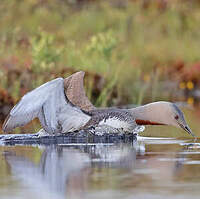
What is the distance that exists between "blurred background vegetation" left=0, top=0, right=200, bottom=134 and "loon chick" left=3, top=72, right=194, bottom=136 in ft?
13.7

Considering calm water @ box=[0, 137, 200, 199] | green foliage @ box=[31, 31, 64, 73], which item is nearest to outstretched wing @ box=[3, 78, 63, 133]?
calm water @ box=[0, 137, 200, 199]

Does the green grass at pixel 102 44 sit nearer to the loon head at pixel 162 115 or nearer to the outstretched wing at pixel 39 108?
the loon head at pixel 162 115

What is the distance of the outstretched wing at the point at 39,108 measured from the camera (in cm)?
1010

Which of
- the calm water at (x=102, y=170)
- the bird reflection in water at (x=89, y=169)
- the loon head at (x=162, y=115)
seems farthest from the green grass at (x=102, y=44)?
the bird reflection in water at (x=89, y=169)

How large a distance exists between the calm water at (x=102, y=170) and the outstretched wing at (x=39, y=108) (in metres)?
0.41

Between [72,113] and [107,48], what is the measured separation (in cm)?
696

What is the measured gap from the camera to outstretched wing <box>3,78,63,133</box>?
1010cm

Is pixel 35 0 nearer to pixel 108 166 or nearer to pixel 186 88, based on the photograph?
pixel 186 88

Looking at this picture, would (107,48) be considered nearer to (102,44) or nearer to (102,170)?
(102,44)

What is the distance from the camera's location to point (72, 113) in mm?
10586

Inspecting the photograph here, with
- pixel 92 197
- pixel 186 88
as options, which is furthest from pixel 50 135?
pixel 186 88

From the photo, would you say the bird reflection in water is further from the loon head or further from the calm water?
the loon head

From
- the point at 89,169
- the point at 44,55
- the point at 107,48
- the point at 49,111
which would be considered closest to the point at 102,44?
the point at 107,48

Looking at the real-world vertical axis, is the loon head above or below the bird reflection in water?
above
